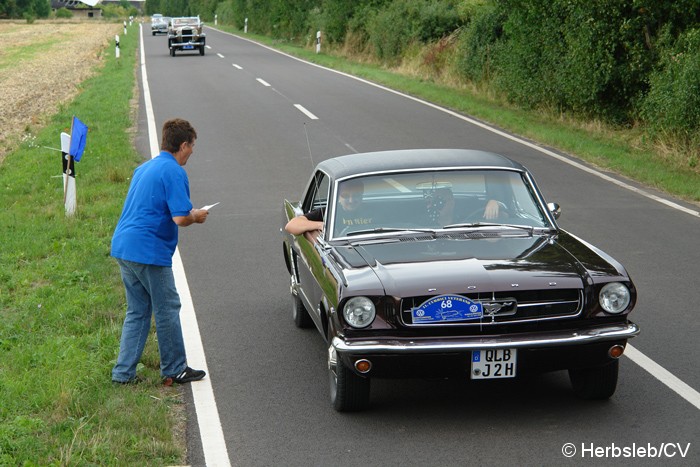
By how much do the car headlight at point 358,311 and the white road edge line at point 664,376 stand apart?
2.00 metres

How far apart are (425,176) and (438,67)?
2509cm

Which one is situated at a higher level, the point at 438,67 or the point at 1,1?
the point at 438,67

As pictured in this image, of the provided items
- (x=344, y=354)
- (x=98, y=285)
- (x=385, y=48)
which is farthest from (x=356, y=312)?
(x=385, y=48)

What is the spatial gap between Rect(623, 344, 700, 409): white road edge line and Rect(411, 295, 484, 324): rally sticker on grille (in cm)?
150

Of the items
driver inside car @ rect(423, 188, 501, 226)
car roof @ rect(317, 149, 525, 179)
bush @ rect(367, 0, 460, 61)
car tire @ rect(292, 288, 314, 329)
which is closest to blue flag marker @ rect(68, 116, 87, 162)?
car tire @ rect(292, 288, 314, 329)

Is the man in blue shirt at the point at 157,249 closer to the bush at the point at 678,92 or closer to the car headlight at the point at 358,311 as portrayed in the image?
the car headlight at the point at 358,311

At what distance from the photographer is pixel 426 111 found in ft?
74.9

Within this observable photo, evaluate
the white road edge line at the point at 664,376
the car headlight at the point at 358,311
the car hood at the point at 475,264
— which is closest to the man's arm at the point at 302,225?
the car hood at the point at 475,264

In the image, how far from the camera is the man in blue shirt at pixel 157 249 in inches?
251

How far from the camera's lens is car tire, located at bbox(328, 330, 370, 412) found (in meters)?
5.82

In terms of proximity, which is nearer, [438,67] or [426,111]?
[426,111]

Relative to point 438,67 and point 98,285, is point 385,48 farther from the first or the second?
point 98,285

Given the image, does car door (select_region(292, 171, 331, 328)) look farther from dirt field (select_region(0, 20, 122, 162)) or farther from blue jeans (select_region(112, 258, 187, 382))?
dirt field (select_region(0, 20, 122, 162))

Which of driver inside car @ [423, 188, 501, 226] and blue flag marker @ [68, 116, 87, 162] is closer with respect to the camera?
driver inside car @ [423, 188, 501, 226]
